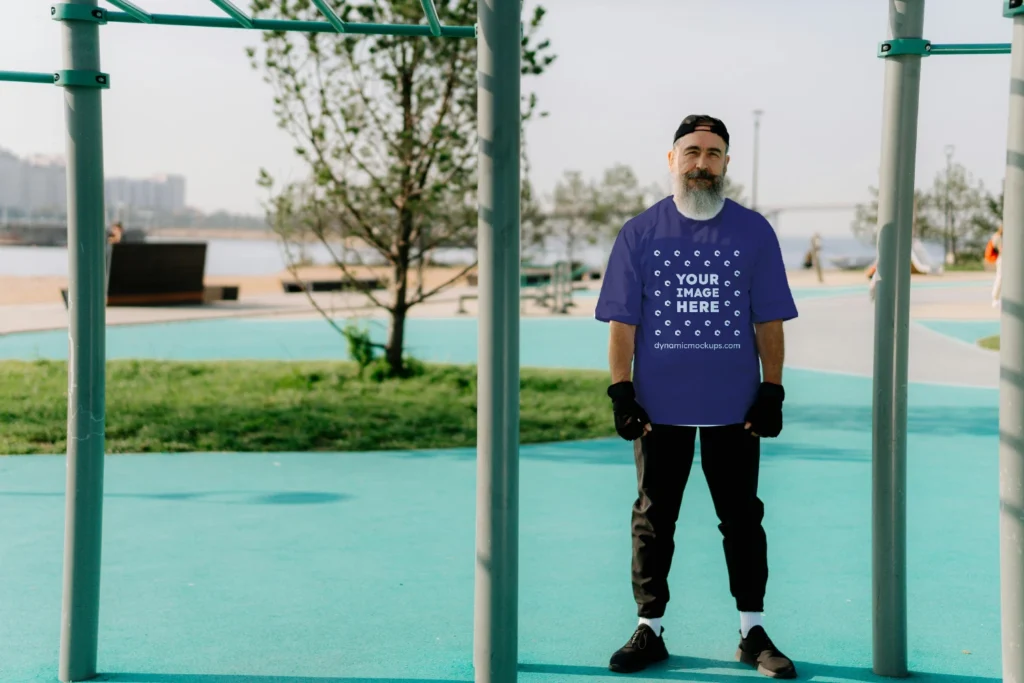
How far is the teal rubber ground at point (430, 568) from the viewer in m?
4.26

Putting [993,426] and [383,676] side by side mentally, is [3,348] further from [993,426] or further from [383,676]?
[383,676]

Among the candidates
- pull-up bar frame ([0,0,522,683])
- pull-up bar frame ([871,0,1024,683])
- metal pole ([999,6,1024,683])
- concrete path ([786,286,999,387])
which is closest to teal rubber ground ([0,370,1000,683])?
pull-up bar frame ([871,0,1024,683])

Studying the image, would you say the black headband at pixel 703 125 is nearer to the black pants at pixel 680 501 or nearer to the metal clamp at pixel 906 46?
the metal clamp at pixel 906 46

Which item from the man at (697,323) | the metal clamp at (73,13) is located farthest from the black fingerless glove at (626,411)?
the metal clamp at (73,13)

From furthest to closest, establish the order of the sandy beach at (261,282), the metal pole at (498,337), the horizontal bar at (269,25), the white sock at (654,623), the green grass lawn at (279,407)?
the sandy beach at (261,282)
the green grass lawn at (279,407)
the horizontal bar at (269,25)
the white sock at (654,623)
the metal pole at (498,337)

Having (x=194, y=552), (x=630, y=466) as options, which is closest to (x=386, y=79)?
(x=630, y=466)

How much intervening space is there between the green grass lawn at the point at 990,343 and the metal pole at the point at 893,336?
46.2 feet

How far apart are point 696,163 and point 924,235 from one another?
6009 cm

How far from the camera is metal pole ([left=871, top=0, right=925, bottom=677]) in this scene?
397cm

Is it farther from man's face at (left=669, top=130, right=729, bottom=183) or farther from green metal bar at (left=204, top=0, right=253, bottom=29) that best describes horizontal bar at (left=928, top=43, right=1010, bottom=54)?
green metal bar at (left=204, top=0, right=253, bottom=29)

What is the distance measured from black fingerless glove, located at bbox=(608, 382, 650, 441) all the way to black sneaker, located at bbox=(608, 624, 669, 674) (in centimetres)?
68

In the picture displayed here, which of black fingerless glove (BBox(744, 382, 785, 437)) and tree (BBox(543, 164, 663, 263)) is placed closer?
black fingerless glove (BBox(744, 382, 785, 437))

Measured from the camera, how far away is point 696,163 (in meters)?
4.03

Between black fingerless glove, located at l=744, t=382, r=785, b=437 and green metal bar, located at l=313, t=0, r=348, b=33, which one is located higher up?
green metal bar, located at l=313, t=0, r=348, b=33
